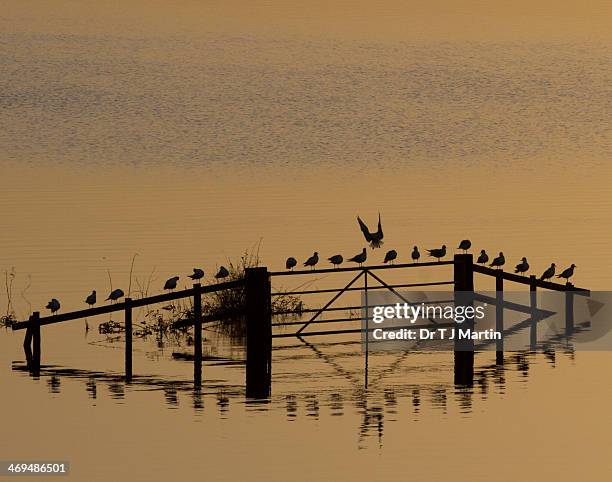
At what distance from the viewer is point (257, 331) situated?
43.3 meters

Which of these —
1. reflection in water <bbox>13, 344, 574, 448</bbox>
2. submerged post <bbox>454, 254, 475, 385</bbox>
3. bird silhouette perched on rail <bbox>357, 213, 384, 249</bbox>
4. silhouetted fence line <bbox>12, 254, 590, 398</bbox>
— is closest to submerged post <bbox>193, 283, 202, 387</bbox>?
silhouetted fence line <bbox>12, 254, 590, 398</bbox>

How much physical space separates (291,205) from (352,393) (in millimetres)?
39315

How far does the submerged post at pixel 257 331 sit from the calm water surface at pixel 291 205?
43cm

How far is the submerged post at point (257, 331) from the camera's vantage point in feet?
141

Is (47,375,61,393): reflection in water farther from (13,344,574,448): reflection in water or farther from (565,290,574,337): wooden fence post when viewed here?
(565,290,574,337): wooden fence post

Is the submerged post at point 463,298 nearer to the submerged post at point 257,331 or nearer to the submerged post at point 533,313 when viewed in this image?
the submerged post at point 257,331

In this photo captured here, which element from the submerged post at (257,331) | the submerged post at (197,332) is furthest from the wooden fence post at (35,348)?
the submerged post at (257,331)

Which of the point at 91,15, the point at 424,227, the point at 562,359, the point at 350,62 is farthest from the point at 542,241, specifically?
the point at 91,15

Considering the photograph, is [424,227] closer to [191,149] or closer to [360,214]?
[360,214]

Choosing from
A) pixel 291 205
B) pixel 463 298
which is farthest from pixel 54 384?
pixel 291 205

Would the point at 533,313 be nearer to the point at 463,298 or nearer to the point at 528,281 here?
the point at 528,281

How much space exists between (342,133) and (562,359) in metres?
53.3


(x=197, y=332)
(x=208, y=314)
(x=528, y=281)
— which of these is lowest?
(x=197, y=332)

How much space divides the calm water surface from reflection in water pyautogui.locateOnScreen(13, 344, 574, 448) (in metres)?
0.09
